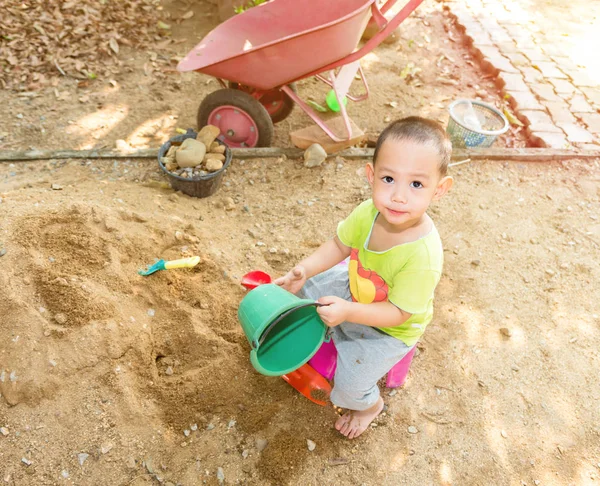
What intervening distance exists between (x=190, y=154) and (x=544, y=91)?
3248 millimetres

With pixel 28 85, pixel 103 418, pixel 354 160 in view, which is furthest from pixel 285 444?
pixel 28 85

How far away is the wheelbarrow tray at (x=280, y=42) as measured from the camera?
8.89 feet

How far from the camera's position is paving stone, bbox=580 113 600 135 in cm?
385

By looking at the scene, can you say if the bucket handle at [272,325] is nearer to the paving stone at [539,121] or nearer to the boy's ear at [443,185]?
the boy's ear at [443,185]

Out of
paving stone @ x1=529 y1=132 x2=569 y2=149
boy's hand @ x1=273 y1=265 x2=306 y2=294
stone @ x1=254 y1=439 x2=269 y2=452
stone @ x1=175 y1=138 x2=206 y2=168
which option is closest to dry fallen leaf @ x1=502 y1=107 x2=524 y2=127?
paving stone @ x1=529 y1=132 x2=569 y2=149

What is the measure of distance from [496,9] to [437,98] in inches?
83.5

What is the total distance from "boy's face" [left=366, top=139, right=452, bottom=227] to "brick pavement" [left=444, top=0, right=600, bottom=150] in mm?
2597

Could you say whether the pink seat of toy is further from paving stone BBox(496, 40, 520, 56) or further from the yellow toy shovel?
paving stone BBox(496, 40, 520, 56)

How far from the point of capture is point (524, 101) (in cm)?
404

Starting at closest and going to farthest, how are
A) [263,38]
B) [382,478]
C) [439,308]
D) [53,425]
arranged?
1. [53,425]
2. [382,478]
3. [439,308]
4. [263,38]

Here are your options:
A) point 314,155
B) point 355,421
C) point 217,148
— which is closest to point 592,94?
point 314,155

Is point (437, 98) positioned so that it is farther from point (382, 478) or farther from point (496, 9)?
point (382, 478)

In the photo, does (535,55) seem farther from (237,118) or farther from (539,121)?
(237,118)

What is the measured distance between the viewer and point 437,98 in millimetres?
4188
